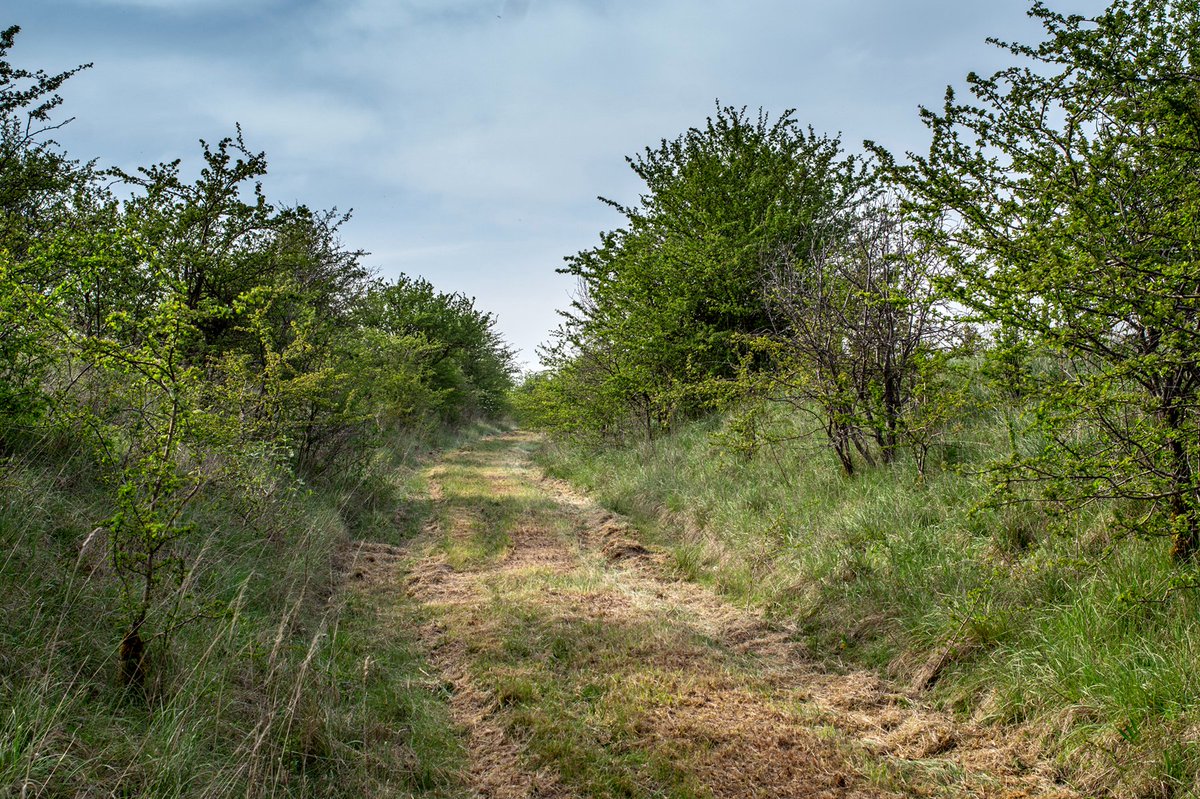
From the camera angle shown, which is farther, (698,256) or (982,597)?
(698,256)

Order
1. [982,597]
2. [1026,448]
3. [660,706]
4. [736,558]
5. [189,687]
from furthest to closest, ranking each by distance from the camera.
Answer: [736,558] → [1026,448] → [982,597] → [660,706] → [189,687]

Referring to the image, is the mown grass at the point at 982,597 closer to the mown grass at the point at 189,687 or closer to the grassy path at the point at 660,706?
the grassy path at the point at 660,706

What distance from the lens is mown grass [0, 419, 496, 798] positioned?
7.84ft

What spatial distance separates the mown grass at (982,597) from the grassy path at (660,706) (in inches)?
10.7

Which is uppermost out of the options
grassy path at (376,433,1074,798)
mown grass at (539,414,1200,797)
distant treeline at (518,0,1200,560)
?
distant treeline at (518,0,1200,560)

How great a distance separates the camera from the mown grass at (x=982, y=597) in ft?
9.22

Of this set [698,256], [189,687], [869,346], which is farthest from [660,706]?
[698,256]

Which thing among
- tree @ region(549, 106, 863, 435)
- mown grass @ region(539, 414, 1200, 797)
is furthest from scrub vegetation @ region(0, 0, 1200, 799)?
tree @ region(549, 106, 863, 435)

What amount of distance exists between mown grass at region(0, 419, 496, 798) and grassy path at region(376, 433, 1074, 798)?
0.40 meters

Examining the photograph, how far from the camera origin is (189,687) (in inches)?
120

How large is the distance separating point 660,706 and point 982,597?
2.40 m

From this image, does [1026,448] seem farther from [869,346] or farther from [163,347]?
[163,347]

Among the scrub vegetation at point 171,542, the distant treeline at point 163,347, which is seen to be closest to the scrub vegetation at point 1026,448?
the scrub vegetation at point 171,542

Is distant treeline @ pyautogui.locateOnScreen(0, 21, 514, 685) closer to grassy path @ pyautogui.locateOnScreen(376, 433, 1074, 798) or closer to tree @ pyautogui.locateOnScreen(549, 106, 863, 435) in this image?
grassy path @ pyautogui.locateOnScreen(376, 433, 1074, 798)
